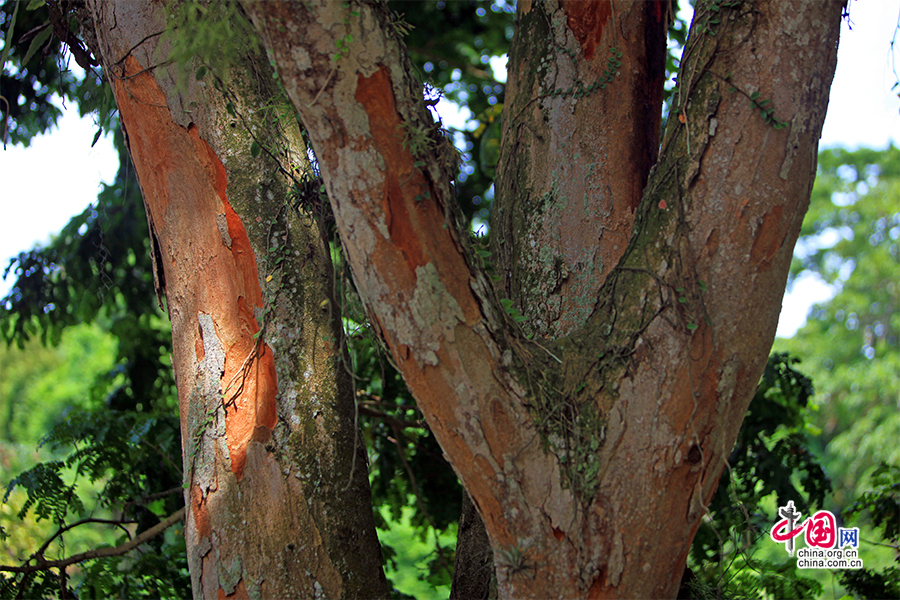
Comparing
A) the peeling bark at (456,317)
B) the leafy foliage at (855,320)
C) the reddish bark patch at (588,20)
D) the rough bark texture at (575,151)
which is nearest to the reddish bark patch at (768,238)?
the peeling bark at (456,317)

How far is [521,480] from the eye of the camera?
1.63m

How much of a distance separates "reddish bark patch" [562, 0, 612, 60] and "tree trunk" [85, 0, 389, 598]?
109cm

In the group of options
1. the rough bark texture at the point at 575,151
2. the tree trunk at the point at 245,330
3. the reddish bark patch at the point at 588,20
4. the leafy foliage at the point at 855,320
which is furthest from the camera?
the leafy foliage at the point at 855,320

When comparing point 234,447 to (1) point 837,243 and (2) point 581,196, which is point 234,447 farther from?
(1) point 837,243

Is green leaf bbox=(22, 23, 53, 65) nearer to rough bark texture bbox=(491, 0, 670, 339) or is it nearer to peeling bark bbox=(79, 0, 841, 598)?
peeling bark bbox=(79, 0, 841, 598)

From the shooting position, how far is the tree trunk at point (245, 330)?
6.31ft

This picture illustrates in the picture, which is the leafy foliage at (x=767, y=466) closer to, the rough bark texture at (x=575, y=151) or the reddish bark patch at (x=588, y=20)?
the rough bark texture at (x=575, y=151)

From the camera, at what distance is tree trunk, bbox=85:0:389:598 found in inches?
75.7

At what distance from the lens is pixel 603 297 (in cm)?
183

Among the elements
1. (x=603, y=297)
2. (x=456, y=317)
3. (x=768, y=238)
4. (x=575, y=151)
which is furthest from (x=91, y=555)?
(x=768, y=238)

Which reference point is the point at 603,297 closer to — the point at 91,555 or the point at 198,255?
the point at 198,255

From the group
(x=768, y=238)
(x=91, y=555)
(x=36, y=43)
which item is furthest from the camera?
(x=91, y=555)

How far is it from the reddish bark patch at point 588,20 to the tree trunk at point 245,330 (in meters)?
1.09

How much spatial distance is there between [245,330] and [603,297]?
1.10m
